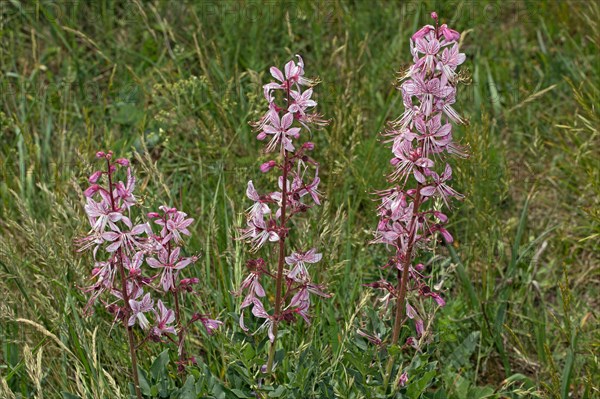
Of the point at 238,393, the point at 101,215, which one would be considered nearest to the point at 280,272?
the point at 238,393

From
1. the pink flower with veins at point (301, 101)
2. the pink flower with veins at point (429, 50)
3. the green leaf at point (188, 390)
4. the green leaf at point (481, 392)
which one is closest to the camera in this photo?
the pink flower with veins at point (429, 50)

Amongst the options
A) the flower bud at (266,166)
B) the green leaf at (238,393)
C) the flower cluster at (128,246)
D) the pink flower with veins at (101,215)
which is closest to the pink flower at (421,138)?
the flower bud at (266,166)

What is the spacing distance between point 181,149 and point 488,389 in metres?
2.18

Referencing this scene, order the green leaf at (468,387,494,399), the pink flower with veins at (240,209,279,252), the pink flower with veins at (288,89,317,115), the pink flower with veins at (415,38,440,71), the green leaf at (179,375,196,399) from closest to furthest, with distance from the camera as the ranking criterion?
the pink flower with veins at (415,38,440,71) < the pink flower with veins at (288,89,317,115) < the pink flower with veins at (240,209,279,252) < the green leaf at (179,375,196,399) < the green leaf at (468,387,494,399)

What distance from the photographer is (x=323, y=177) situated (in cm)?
446

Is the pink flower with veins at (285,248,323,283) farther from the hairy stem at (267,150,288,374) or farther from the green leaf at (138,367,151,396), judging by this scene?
the green leaf at (138,367,151,396)

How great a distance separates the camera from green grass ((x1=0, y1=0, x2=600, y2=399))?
10.3 ft

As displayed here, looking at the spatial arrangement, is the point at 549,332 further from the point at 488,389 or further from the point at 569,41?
the point at 569,41

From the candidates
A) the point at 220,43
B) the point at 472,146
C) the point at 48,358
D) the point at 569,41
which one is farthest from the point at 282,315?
the point at 569,41

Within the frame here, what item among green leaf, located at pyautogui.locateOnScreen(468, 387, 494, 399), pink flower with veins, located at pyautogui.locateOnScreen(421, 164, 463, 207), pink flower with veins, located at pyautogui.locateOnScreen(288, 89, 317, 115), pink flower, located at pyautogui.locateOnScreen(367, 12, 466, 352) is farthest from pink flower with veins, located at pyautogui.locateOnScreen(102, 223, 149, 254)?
green leaf, located at pyautogui.locateOnScreen(468, 387, 494, 399)

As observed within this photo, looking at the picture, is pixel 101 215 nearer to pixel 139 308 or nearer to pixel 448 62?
pixel 139 308

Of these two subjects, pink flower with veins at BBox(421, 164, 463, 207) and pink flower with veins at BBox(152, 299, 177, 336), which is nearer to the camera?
pink flower with veins at BBox(421, 164, 463, 207)

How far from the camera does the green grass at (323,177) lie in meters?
3.13

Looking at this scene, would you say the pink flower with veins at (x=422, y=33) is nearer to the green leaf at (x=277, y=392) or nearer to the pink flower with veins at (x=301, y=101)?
the pink flower with veins at (x=301, y=101)
